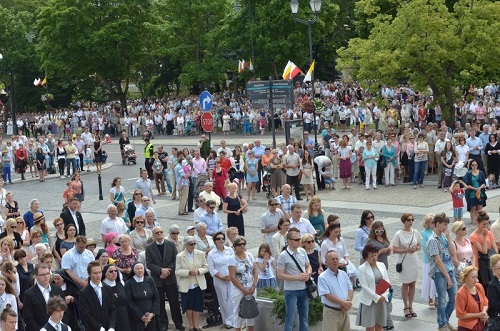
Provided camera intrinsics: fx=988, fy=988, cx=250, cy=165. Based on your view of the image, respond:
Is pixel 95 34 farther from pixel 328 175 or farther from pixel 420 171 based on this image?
pixel 420 171

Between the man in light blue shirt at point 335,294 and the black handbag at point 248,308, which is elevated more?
the man in light blue shirt at point 335,294

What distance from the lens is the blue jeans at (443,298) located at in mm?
13688

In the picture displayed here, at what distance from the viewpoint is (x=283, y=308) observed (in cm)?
1398

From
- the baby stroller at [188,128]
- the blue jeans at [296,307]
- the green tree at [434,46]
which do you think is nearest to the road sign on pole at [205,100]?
the green tree at [434,46]

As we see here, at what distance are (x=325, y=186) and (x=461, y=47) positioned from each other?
7.18 metres

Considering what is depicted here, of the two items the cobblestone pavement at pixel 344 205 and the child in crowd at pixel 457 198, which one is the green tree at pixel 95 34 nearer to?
the cobblestone pavement at pixel 344 205

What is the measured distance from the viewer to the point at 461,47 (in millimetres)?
32625

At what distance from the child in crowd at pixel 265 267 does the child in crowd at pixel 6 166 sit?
2301 cm

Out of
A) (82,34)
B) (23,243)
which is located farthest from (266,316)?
(82,34)

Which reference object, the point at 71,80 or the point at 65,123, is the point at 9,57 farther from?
the point at 65,123

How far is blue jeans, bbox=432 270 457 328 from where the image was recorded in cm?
1369

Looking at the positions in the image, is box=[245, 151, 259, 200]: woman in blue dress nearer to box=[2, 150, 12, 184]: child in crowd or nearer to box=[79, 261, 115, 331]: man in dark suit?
box=[2, 150, 12, 184]: child in crowd

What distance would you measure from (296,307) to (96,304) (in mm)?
2760

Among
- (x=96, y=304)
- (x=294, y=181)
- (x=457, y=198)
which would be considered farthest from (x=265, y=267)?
(x=294, y=181)
